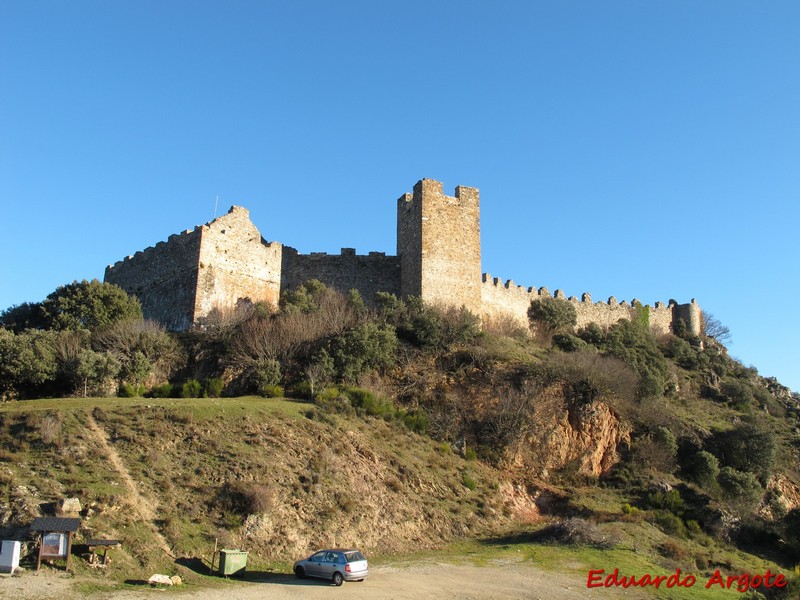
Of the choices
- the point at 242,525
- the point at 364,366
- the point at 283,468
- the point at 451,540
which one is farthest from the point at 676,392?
the point at 242,525

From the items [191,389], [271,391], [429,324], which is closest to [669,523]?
[429,324]

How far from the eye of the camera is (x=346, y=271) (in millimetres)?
41156

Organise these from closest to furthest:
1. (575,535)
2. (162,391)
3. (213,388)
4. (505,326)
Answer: (575,535), (162,391), (213,388), (505,326)

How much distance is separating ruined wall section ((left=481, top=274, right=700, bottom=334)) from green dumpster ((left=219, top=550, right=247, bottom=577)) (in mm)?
24438

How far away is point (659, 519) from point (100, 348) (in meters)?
23.3

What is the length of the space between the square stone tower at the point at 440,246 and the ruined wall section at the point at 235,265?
692 cm

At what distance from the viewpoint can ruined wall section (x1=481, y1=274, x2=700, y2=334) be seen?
145 feet

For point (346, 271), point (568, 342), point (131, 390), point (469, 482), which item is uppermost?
point (346, 271)

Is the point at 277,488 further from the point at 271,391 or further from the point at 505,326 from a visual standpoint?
the point at 505,326

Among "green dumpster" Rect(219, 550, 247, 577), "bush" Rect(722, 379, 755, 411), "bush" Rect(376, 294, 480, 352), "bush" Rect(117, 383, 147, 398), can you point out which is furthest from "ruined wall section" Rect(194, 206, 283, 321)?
"bush" Rect(722, 379, 755, 411)

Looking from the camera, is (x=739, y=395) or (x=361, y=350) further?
(x=739, y=395)

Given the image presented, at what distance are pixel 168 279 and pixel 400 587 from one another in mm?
23343

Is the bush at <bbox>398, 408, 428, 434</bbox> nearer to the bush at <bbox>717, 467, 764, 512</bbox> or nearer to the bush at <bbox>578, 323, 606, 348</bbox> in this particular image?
the bush at <bbox>717, 467, 764, 512</bbox>

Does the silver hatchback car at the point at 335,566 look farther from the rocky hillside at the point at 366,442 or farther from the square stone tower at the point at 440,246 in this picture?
the square stone tower at the point at 440,246
